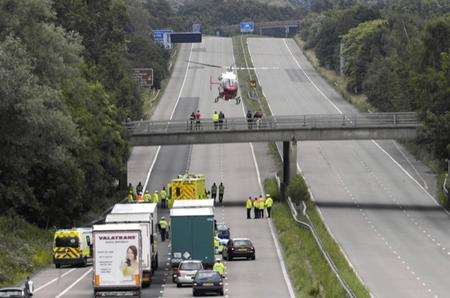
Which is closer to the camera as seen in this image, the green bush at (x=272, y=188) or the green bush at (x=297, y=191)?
the green bush at (x=297, y=191)

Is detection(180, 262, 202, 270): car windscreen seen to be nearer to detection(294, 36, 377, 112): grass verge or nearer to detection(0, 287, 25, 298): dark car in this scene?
detection(0, 287, 25, 298): dark car

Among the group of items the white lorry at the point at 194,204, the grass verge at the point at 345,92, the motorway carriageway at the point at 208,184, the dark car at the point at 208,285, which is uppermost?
the white lorry at the point at 194,204

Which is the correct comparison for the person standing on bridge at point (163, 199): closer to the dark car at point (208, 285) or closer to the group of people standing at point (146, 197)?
the group of people standing at point (146, 197)

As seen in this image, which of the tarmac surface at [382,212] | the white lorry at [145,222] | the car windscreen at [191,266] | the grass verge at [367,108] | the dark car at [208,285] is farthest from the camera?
the grass verge at [367,108]

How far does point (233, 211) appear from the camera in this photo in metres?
Result: 90.7

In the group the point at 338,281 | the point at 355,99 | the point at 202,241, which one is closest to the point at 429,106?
the point at 202,241

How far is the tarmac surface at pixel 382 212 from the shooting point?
64.9m

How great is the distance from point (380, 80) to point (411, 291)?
87437 millimetres

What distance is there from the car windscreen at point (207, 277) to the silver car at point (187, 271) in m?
3.43

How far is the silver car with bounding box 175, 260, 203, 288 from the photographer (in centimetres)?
5722

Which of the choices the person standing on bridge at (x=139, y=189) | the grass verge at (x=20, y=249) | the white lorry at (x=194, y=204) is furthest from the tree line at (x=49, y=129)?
the white lorry at (x=194, y=204)

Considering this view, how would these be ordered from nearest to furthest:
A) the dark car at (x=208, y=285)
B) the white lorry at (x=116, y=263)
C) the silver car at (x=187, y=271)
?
the white lorry at (x=116, y=263) → the dark car at (x=208, y=285) → the silver car at (x=187, y=271)

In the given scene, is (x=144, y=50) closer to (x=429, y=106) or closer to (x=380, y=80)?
(x=380, y=80)

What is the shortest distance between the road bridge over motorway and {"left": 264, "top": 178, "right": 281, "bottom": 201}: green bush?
67 cm
